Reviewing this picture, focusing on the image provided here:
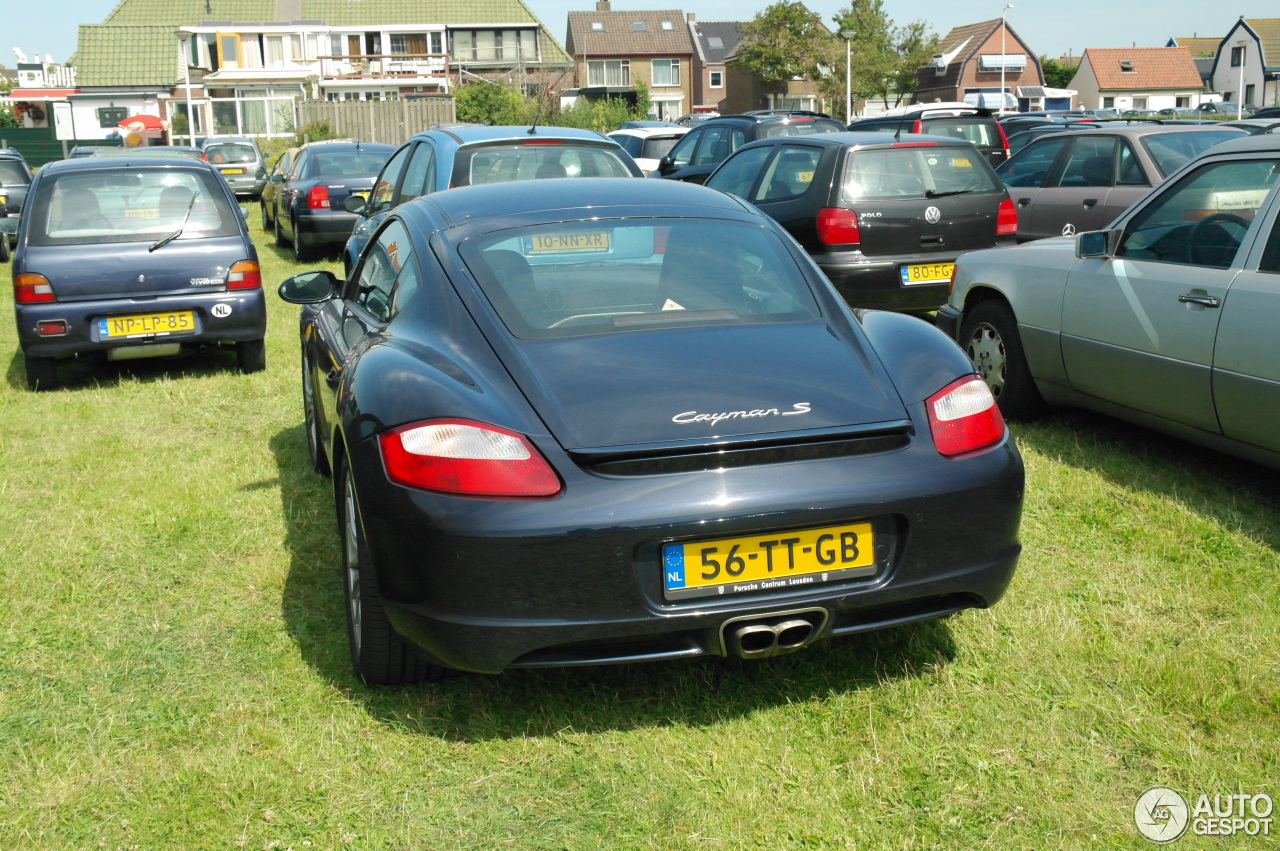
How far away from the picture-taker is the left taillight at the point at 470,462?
294 cm

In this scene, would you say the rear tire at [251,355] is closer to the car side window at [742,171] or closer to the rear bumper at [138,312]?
the rear bumper at [138,312]

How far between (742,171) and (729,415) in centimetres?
787

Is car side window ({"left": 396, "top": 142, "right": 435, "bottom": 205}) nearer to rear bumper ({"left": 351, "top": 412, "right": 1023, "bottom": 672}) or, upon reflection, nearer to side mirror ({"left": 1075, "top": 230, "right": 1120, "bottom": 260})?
side mirror ({"left": 1075, "top": 230, "right": 1120, "bottom": 260})

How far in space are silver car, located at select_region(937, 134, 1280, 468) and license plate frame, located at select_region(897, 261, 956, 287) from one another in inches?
84.4

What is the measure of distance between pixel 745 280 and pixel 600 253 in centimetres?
48

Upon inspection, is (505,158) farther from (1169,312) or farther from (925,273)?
(1169,312)

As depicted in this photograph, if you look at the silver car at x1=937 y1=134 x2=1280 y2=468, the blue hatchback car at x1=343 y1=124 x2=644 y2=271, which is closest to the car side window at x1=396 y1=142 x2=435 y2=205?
the blue hatchback car at x1=343 y1=124 x2=644 y2=271

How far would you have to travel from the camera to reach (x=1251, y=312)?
15.4 feet

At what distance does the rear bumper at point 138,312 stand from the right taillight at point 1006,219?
18.0ft

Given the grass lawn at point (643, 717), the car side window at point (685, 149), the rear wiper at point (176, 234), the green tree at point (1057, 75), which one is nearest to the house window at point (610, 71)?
the green tree at point (1057, 75)

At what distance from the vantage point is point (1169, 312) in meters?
5.14

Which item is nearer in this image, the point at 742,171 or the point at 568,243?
the point at 568,243

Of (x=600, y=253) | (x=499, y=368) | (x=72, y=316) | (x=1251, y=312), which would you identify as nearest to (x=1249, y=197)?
(x=1251, y=312)

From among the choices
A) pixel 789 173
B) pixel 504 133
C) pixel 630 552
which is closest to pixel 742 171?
pixel 789 173
